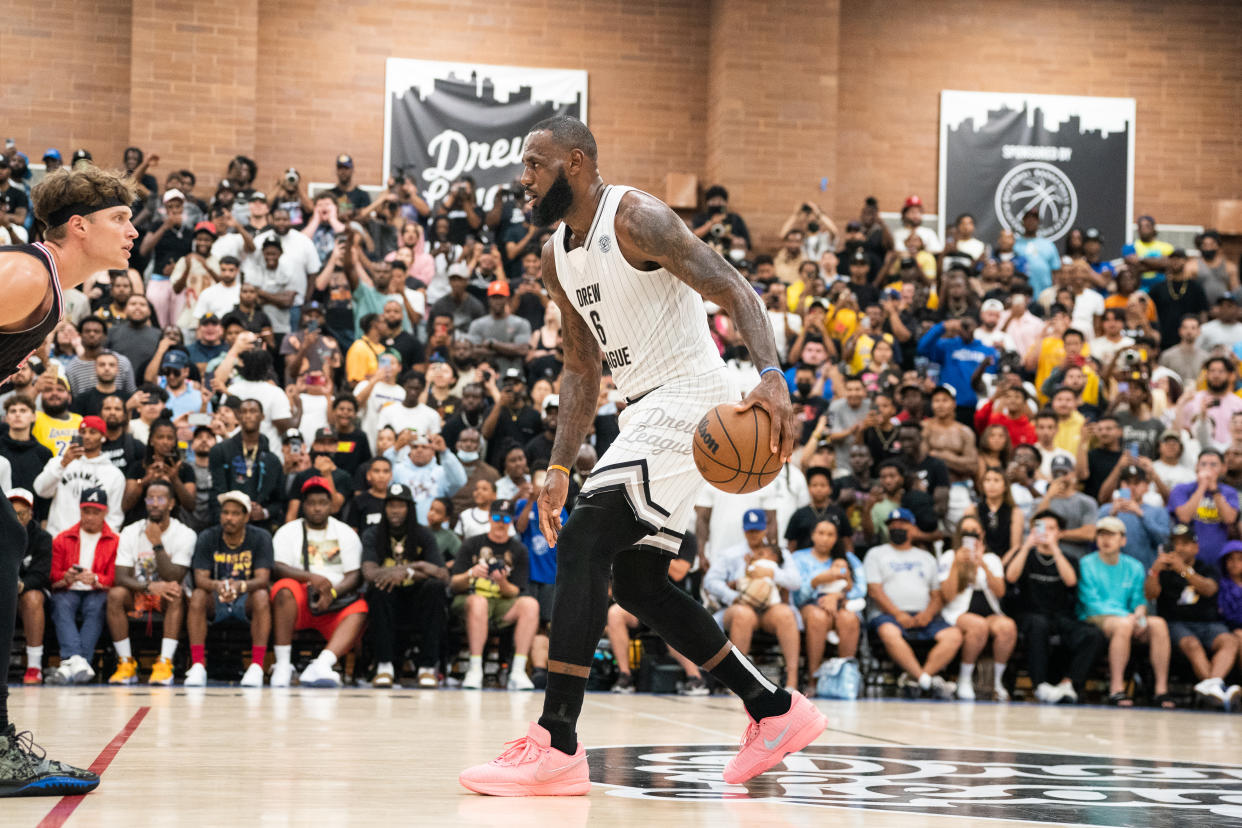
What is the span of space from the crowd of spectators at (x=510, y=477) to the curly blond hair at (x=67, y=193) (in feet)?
21.7

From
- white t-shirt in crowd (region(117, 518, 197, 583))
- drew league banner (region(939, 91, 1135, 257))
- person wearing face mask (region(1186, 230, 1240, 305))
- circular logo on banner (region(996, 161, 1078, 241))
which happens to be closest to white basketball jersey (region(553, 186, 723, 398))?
white t-shirt in crowd (region(117, 518, 197, 583))

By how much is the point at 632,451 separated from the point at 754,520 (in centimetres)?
693

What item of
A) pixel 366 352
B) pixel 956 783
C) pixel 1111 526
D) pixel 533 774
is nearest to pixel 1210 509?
pixel 1111 526

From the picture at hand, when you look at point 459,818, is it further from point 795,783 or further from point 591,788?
point 795,783

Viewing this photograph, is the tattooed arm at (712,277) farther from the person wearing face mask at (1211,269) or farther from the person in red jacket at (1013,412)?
the person wearing face mask at (1211,269)

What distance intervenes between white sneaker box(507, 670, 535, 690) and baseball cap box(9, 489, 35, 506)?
12.3ft

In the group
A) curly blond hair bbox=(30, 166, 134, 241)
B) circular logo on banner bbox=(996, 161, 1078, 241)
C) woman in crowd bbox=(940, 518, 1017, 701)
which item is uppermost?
circular logo on banner bbox=(996, 161, 1078, 241)

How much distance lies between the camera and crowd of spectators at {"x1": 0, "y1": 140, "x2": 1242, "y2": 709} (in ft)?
35.4

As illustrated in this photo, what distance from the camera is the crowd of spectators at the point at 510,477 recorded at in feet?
35.4

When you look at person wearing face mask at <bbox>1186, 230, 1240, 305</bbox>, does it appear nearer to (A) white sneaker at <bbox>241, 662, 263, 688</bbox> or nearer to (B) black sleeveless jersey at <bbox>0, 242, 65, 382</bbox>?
(A) white sneaker at <bbox>241, 662, 263, 688</bbox>

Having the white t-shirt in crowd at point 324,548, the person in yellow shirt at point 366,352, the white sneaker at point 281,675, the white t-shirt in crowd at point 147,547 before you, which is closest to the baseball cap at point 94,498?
the white t-shirt in crowd at point 147,547

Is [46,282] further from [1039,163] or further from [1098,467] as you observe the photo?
[1039,163]

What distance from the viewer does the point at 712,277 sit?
432 centimetres

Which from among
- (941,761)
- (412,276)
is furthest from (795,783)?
(412,276)
